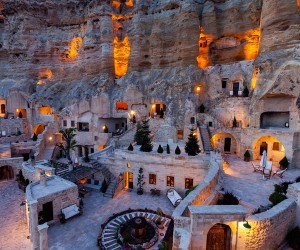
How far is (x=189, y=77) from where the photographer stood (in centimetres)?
3148

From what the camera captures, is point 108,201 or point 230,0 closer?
point 108,201

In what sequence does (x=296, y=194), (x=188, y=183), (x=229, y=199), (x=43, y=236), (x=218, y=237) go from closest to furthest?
(x=218, y=237)
(x=43, y=236)
(x=296, y=194)
(x=229, y=199)
(x=188, y=183)

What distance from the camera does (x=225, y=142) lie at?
91.0 feet

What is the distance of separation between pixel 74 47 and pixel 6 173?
28.1m

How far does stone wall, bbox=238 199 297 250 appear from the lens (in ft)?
35.7

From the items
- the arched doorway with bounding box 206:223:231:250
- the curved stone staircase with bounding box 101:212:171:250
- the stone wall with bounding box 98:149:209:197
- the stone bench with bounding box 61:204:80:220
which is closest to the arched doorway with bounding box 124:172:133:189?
the stone wall with bounding box 98:149:209:197

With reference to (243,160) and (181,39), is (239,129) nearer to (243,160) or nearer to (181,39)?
(243,160)

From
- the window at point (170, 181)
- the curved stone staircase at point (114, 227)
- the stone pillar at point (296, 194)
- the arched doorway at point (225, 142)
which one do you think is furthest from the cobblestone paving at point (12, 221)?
the arched doorway at point (225, 142)

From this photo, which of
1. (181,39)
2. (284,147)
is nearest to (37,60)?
(181,39)

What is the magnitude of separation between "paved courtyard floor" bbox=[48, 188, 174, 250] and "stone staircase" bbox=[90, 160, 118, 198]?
651 millimetres

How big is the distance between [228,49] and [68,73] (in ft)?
106

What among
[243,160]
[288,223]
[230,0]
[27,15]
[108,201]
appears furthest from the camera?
[27,15]

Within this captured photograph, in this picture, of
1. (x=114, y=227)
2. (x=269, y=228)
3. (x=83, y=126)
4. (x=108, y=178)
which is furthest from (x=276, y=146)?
(x=83, y=126)

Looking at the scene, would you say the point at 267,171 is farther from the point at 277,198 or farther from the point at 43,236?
the point at 43,236
